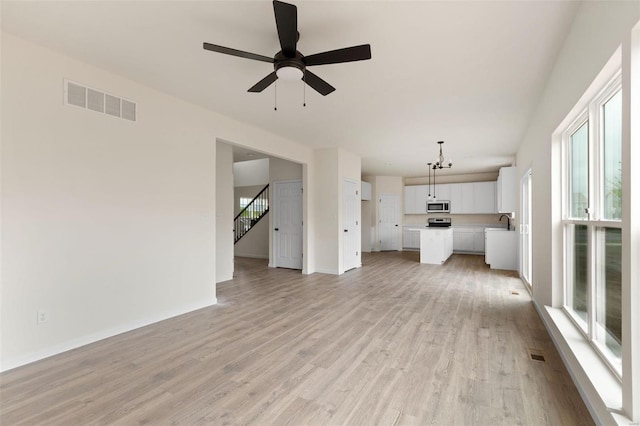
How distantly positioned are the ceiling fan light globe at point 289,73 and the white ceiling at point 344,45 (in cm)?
33

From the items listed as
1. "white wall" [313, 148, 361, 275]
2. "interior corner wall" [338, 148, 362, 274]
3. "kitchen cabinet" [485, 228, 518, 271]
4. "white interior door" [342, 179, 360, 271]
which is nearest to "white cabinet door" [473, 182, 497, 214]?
"kitchen cabinet" [485, 228, 518, 271]

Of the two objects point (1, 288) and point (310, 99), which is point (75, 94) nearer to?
point (1, 288)

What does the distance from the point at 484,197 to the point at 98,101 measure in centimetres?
1037

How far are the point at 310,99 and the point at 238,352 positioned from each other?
10.1 feet

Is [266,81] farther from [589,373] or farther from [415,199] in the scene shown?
[415,199]

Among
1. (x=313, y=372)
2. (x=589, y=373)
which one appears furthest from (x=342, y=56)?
(x=589, y=373)

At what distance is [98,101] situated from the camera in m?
3.09

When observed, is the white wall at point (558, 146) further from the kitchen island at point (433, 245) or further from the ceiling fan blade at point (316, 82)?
the kitchen island at point (433, 245)

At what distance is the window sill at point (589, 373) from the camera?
1645 millimetres

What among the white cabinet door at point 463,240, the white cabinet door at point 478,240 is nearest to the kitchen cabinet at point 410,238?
the white cabinet door at point 463,240

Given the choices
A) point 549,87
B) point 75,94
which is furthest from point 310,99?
point 549,87

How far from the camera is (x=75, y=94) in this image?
2924 millimetres

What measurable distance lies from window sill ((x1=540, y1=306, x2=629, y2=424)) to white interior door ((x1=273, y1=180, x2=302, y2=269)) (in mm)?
5041

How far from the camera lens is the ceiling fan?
76.4 inches
